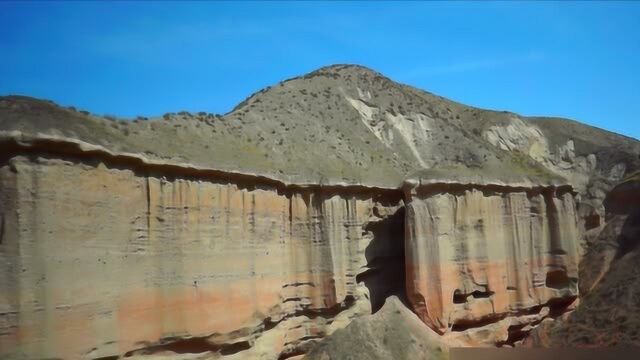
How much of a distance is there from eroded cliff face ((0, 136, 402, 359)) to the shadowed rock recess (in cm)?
4

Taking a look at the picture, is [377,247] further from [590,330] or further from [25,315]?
[25,315]

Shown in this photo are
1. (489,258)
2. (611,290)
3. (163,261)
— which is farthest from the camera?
(611,290)

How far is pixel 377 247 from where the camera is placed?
2534 cm

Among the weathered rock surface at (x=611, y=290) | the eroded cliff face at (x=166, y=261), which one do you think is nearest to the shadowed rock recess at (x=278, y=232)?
the eroded cliff face at (x=166, y=261)

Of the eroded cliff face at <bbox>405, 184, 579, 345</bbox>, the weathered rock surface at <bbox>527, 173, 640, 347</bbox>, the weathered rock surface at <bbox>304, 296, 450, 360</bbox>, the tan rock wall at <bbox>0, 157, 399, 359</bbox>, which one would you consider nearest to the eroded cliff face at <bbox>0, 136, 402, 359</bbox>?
the tan rock wall at <bbox>0, 157, 399, 359</bbox>

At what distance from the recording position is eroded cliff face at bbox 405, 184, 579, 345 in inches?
957

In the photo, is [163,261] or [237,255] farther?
[237,255]

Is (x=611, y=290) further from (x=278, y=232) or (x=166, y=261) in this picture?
(x=166, y=261)

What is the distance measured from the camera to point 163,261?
1733cm

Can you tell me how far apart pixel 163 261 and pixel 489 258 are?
14.3 metres

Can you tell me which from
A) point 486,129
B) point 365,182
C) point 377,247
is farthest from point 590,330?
point 486,129

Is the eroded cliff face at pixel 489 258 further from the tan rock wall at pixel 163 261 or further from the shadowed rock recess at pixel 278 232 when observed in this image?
the tan rock wall at pixel 163 261

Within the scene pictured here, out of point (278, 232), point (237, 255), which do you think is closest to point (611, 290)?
point (278, 232)

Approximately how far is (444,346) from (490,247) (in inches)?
208
